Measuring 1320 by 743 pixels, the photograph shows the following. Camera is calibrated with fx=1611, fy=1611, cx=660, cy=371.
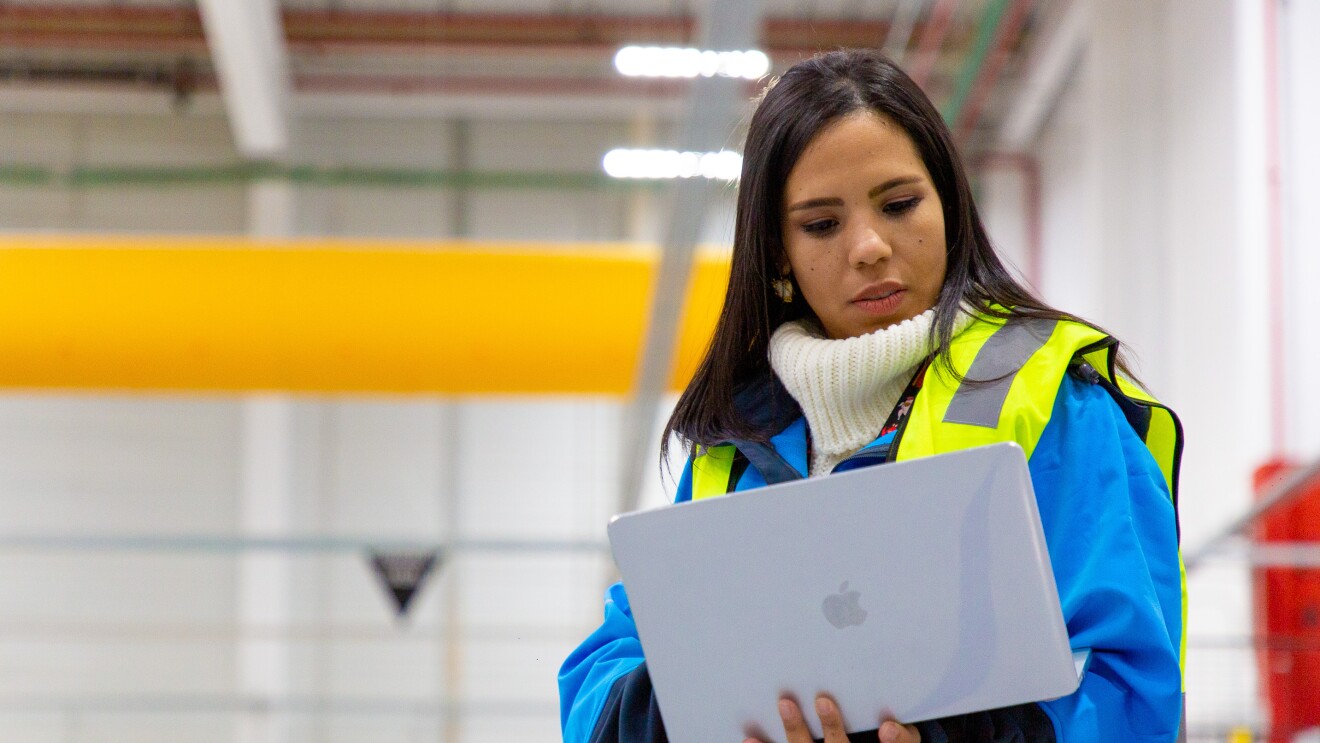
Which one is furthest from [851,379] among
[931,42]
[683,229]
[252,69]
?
[252,69]

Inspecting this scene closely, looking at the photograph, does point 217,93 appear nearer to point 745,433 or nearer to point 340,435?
point 340,435

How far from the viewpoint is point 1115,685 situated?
1.42 meters

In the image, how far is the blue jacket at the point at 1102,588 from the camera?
1403 millimetres

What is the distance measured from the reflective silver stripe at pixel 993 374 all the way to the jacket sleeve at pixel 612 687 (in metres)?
0.41

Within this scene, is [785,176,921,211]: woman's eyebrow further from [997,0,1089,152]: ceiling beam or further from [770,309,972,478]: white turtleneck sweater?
[997,0,1089,152]: ceiling beam

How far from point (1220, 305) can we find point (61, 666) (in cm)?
808

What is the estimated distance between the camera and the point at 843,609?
142cm

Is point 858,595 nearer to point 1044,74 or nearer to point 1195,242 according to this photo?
point 1195,242

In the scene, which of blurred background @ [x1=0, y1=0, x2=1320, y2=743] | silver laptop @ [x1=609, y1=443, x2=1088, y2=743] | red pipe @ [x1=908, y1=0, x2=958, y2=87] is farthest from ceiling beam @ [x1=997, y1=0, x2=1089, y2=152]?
silver laptop @ [x1=609, y1=443, x2=1088, y2=743]

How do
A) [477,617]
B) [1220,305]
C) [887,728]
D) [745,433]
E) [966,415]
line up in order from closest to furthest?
[887,728] < [966,415] < [745,433] < [1220,305] < [477,617]

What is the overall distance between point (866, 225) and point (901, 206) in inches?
1.9

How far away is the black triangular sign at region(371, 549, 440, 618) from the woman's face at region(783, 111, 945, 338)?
5.66 meters

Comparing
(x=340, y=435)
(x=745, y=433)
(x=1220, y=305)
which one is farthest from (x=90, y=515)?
(x=745, y=433)

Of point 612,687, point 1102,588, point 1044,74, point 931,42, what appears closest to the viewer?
point 1102,588
